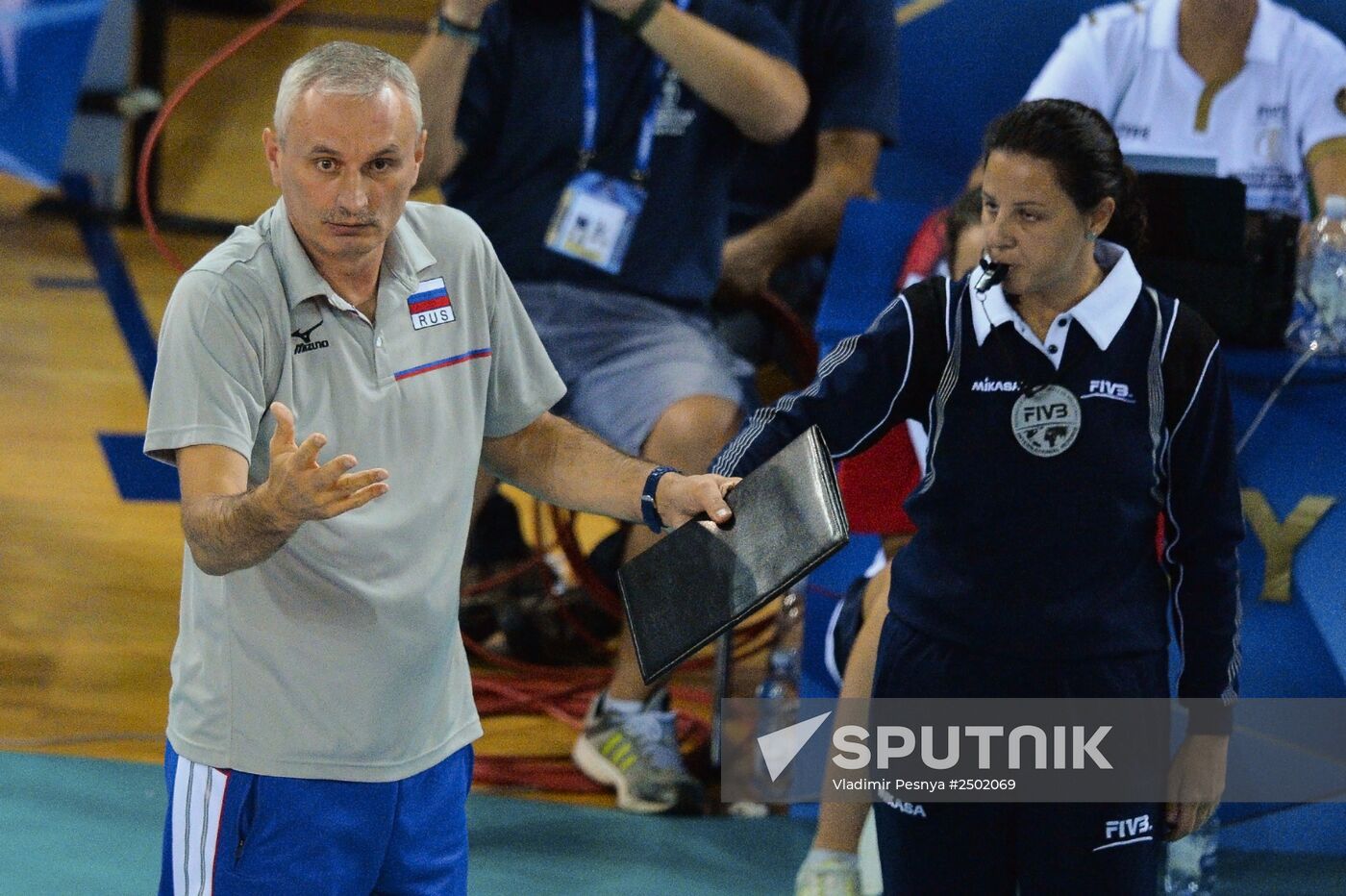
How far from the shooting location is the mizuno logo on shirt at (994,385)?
212 centimetres

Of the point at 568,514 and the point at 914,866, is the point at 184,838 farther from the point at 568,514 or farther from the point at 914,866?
the point at 568,514

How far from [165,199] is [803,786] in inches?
217

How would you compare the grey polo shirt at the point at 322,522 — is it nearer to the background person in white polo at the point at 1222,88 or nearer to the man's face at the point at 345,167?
the man's face at the point at 345,167

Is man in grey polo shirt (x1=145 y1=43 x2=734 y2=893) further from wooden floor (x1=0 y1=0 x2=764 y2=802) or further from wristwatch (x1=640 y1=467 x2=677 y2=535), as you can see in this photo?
wooden floor (x1=0 y1=0 x2=764 y2=802)

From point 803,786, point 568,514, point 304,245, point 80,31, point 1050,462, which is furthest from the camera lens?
point 80,31

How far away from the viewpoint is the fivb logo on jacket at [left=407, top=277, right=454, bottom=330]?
1850 millimetres

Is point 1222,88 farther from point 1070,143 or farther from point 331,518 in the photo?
point 331,518

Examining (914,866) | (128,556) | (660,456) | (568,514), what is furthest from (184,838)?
(128,556)

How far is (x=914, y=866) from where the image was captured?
84.7 inches

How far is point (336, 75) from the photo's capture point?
174 centimetres

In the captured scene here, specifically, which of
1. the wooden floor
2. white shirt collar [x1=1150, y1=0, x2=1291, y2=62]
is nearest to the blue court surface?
the wooden floor

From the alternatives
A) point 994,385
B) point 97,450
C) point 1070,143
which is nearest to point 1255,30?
point 1070,143

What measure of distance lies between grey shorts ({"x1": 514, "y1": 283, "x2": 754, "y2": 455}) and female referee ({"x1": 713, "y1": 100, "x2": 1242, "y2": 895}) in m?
1.25

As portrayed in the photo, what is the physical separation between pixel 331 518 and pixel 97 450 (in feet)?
12.2
